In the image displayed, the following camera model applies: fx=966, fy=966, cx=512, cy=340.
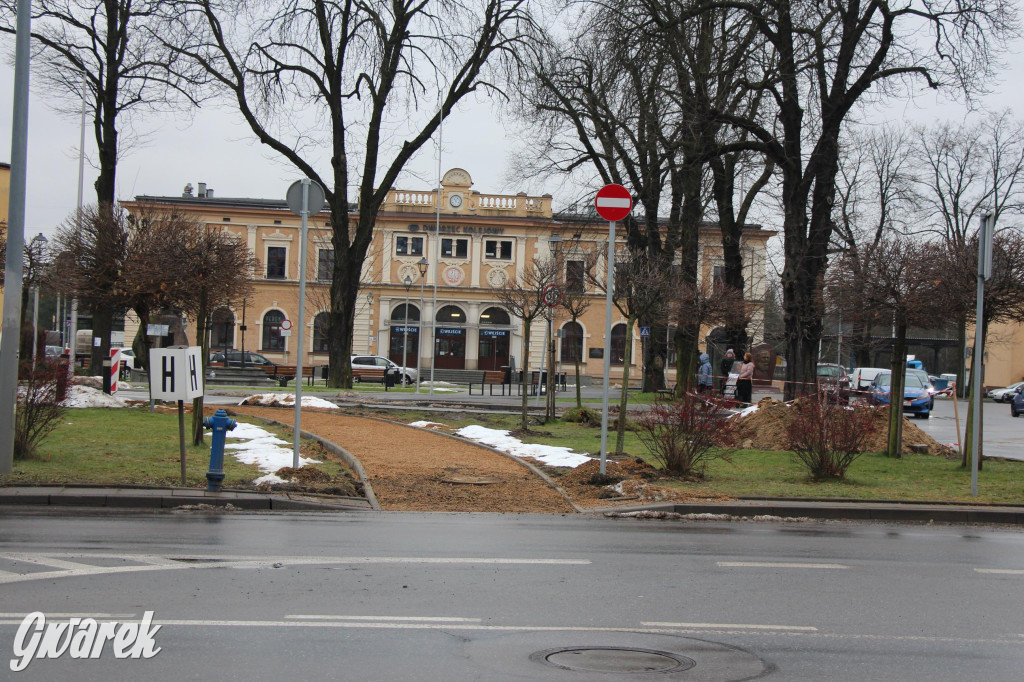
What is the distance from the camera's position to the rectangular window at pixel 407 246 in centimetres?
6525

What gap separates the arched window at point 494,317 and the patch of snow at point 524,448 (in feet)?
152

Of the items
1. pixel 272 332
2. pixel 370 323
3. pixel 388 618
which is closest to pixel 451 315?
pixel 370 323

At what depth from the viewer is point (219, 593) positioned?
6414 mm

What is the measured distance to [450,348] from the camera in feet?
217

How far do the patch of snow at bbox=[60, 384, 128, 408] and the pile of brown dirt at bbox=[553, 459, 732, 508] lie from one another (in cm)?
1298

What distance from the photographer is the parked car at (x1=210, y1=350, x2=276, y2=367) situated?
52556mm

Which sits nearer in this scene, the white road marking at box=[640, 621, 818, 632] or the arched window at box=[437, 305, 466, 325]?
the white road marking at box=[640, 621, 818, 632]

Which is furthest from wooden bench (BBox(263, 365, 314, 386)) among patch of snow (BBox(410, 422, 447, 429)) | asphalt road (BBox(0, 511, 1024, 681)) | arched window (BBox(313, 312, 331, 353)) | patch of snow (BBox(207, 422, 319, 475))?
asphalt road (BBox(0, 511, 1024, 681))

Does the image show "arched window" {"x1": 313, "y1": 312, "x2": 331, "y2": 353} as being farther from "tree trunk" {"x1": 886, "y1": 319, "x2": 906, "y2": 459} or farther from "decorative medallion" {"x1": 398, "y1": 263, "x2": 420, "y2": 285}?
"tree trunk" {"x1": 886, "y1": 319, "x2": 906, "y2": 459}

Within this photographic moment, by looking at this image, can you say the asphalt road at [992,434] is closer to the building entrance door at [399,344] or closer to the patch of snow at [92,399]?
the patch of snow at [92,399]

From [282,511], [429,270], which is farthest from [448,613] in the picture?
[429,270]

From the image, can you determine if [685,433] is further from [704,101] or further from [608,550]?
[704,101]

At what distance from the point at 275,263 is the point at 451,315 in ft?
41.0

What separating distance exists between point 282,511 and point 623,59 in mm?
15622
